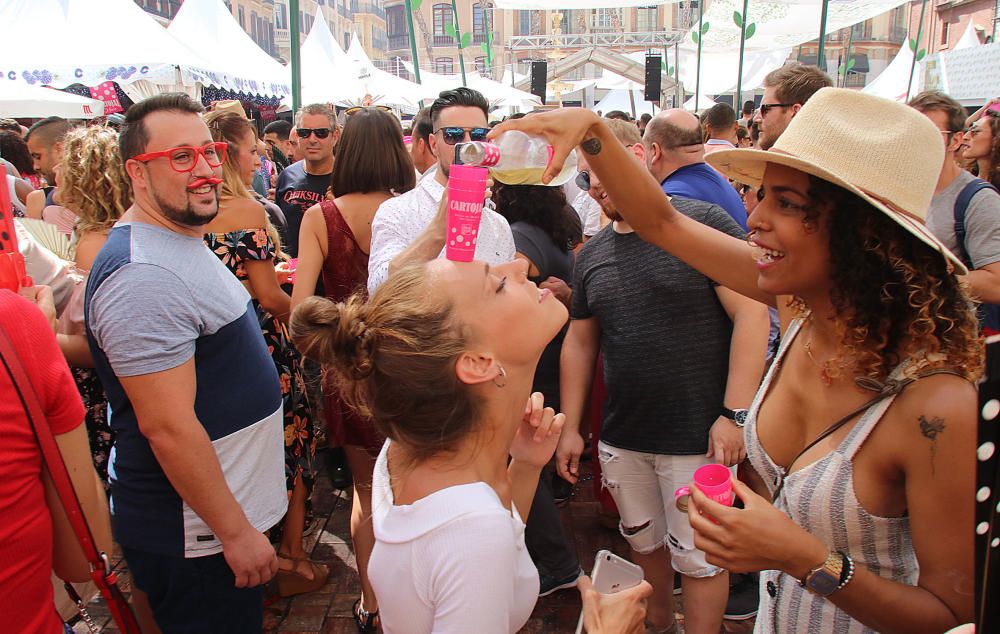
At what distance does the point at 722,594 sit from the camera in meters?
2.78

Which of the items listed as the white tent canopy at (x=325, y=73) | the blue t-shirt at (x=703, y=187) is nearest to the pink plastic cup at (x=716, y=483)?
the blue t-shirt at (x=703, y=187)

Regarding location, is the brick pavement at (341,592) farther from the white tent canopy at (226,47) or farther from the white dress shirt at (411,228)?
the white tent canopy at (226,47)

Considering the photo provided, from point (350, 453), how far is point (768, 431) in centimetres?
202

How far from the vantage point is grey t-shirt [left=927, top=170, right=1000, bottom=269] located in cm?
330

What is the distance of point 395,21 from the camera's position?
72.8 meters

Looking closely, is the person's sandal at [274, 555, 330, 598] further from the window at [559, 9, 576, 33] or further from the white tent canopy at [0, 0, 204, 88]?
the window at [559, 9, 576, 33]

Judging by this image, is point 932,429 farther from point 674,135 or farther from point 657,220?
point 674,135

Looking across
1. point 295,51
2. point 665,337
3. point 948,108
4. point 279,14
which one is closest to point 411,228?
point 665,337

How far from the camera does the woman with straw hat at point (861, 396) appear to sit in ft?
4.28

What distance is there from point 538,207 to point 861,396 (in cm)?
229

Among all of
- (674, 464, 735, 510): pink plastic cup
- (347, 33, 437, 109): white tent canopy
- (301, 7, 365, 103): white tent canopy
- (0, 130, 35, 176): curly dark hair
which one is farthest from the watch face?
(347, 33, 437, 109): white tent canopy

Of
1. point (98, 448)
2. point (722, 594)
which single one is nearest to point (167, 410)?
point (98, 448)

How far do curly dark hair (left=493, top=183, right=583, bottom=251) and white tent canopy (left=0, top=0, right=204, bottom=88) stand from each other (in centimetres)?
614

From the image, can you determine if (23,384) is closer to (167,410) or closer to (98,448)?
(167,410)
